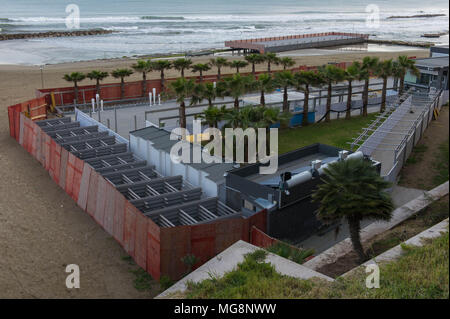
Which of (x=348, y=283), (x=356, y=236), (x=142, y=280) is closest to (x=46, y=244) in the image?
(x=142, y=280)

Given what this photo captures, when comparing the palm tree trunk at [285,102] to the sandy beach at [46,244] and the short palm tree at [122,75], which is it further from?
the sandy beach at [46,244]

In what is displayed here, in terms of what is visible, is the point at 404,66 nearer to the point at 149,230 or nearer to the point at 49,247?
the point at 149,230

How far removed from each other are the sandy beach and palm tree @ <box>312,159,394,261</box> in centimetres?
555

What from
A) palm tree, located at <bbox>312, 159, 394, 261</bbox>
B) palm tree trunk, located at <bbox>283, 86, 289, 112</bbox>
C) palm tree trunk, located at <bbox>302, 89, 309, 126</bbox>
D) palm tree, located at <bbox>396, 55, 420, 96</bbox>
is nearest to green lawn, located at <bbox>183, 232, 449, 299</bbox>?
palm tree, located at <bbox>312, 159, 394, 261</bbox>

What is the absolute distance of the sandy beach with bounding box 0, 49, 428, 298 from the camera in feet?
43.9

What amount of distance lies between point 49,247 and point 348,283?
10096 millimetres

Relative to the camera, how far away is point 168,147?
20781 millimetres

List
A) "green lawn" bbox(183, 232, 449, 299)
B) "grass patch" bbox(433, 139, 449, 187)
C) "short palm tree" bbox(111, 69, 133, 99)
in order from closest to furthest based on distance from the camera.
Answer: "green lawn" bbox(183, 232, 449, 299), "grass patch" bbox(433, 139, 449, 187), "short palm tree" bbox(111, 69, 133, 99)

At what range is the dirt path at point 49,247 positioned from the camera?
13.4 m

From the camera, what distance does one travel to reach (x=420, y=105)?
32250 mm

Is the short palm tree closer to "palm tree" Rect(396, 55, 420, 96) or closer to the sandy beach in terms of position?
the sandy beach

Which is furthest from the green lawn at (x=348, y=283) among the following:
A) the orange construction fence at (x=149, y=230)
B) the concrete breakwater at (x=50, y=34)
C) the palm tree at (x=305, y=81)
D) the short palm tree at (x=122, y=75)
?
the concrete breakwater at (x=50, y=34)

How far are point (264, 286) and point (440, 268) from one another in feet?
12.1
